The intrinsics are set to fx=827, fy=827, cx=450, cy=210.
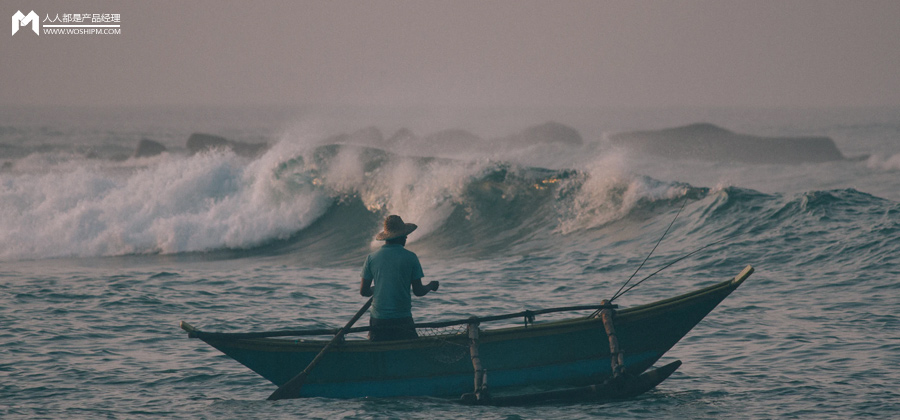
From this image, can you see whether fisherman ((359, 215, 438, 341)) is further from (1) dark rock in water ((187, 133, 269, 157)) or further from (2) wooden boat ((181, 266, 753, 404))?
(1) dark rock in water ((187, 133, 269, 157))

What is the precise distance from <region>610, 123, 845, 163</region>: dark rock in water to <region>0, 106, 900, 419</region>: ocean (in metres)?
38.4

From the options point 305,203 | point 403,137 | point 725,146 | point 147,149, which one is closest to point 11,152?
point 147,149

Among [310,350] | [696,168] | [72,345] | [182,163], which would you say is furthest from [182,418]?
[696,168]

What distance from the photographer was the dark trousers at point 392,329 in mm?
7762

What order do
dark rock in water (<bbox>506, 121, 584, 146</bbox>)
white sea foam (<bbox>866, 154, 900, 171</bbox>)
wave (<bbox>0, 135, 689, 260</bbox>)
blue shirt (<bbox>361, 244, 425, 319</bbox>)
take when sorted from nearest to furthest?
1. blue shirt (<bbox>361, 244, 425, 319</bbox>)
2. wave (<bbox>0, 135, 689, 260</bbox>)
3. white sea foam (<bbox>866, 154, 900, 171</bbox>)
4. dark rock in water (<bbox>506, 121, 584, 146</bbox>)

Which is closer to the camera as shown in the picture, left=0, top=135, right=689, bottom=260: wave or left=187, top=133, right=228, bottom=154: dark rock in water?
left=0, top=135, right=689, bottom=260: wave

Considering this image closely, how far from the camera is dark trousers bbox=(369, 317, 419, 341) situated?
7.76 meters

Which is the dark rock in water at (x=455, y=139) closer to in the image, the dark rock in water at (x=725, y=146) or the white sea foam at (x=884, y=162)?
the dark rock in water at (x=725, y=146)

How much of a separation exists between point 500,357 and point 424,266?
9.22 m

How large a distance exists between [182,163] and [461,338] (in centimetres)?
1793

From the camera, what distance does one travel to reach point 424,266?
16875 mm

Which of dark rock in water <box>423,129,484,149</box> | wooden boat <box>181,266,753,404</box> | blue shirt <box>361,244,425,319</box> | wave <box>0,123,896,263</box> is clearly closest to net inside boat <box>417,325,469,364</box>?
wooden boat <box>181,266,753,404</box>

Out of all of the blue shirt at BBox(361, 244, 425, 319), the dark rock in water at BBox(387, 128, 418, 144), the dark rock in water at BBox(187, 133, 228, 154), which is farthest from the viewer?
the dark rock in water at BBox(387, 128, 418, 144)

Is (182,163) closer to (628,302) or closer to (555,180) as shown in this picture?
(555,180)
